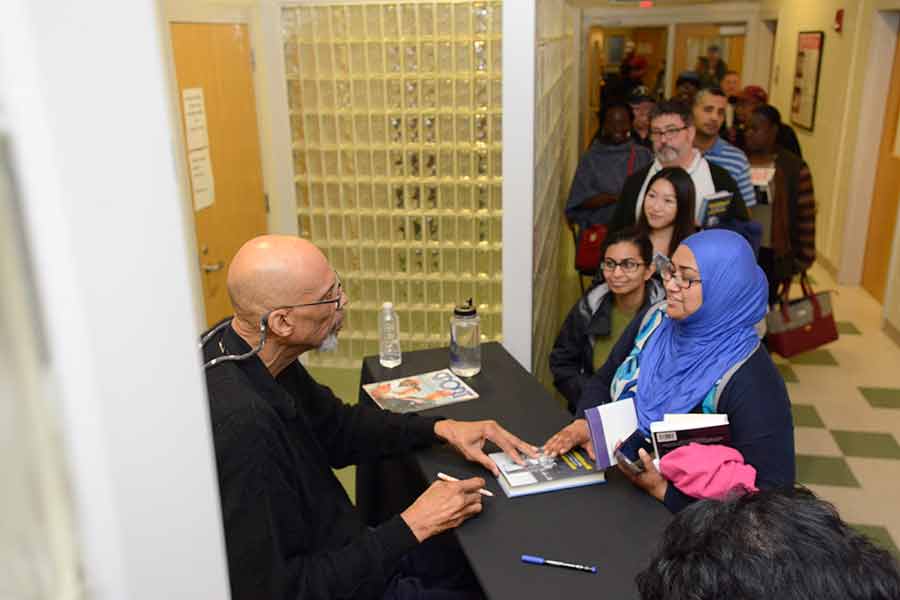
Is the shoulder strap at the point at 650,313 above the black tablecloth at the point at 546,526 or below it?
above

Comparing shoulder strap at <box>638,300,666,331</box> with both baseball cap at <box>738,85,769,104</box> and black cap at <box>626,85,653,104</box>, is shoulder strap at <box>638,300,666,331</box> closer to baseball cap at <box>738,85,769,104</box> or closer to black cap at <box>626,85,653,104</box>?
baseball cap at <box>738,85,769,104</box>

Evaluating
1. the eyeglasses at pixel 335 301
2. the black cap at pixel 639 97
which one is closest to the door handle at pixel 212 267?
the eyeglasses at pixel 335 301

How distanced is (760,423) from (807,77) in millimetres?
6057

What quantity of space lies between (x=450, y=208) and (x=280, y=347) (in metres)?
2.22

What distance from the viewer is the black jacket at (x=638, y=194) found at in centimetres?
341

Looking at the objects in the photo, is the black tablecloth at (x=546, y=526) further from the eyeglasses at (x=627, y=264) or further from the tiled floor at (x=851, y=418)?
the tiled floor at (x=851, y=418)

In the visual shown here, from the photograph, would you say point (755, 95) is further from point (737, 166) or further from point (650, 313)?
point (650, 313)

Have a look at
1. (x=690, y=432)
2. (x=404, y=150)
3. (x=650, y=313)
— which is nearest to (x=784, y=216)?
(x=404, y=150)

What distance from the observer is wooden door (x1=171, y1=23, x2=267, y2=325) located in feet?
10.6

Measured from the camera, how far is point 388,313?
2.82m

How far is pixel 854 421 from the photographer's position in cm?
377

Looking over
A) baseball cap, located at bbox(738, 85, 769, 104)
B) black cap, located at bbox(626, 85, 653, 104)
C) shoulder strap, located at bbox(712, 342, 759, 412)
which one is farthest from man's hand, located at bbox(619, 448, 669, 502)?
black cap, located at bbox(626, 85, 653, 104)

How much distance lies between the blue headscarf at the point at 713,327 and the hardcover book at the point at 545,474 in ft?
0.79

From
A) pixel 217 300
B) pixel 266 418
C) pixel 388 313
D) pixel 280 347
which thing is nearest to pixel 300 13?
pixel 217 300
